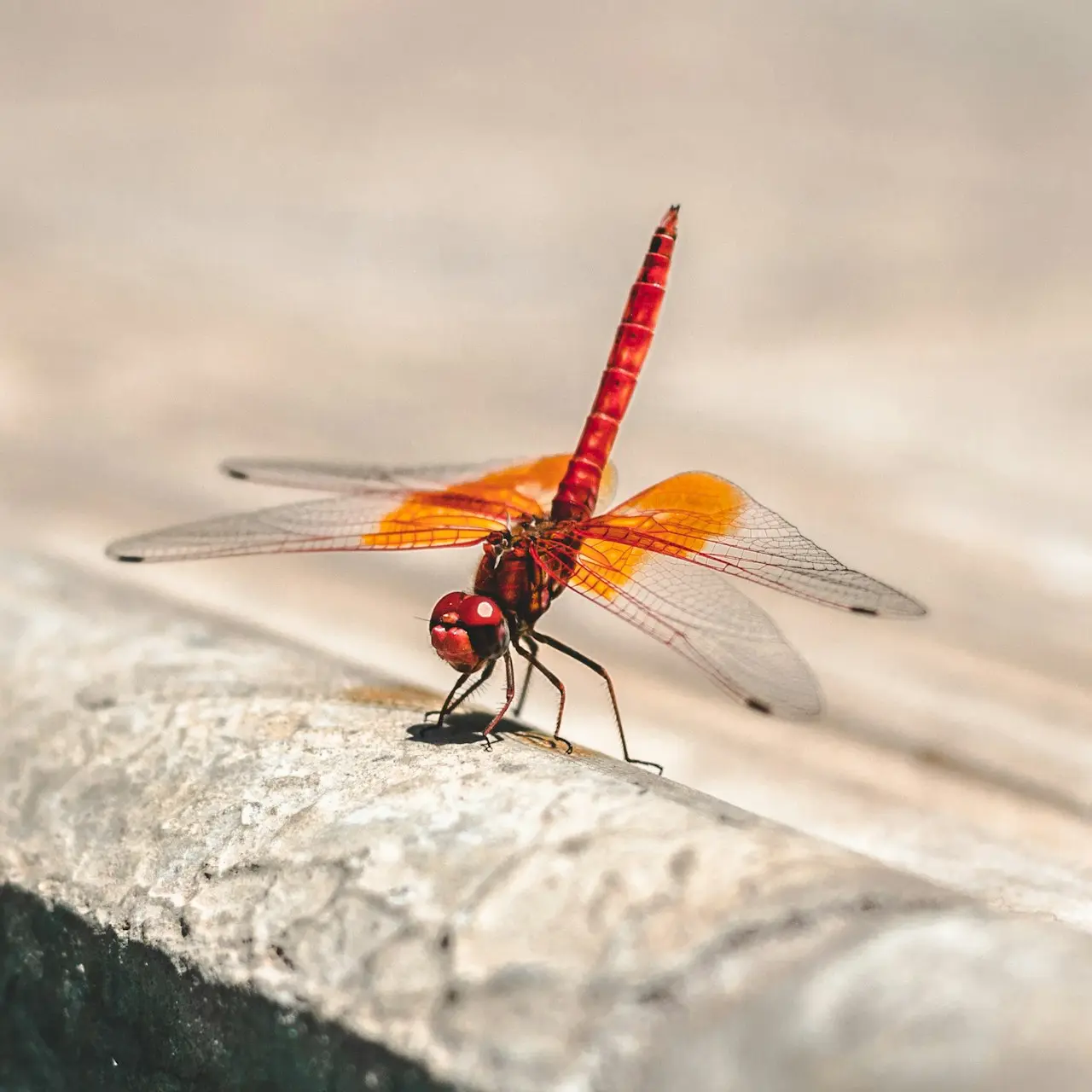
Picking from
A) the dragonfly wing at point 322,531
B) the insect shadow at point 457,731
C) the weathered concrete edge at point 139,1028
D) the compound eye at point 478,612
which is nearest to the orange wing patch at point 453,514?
the dragonfly wing at point 322,531

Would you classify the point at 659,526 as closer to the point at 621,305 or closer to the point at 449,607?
the point at 449,607

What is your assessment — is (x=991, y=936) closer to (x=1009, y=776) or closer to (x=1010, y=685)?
(x=1009, y=776)

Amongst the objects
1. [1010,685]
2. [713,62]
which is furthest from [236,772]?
[713,62]

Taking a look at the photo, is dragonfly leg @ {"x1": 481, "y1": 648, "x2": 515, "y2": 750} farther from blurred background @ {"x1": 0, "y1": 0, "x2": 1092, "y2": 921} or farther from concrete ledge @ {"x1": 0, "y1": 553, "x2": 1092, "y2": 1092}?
blurred background @ {"x1": 0, "y1": 0, "x2": 1092, "y2": 921}

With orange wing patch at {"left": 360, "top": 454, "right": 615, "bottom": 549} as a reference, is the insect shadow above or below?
below

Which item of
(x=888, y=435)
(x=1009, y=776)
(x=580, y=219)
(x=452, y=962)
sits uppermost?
(x=580, y=219)

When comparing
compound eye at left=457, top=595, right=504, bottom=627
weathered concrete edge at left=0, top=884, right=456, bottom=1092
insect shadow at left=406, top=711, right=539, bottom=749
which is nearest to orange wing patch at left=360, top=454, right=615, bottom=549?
compound eye at left=457, top=595, right=504, bottom=627
